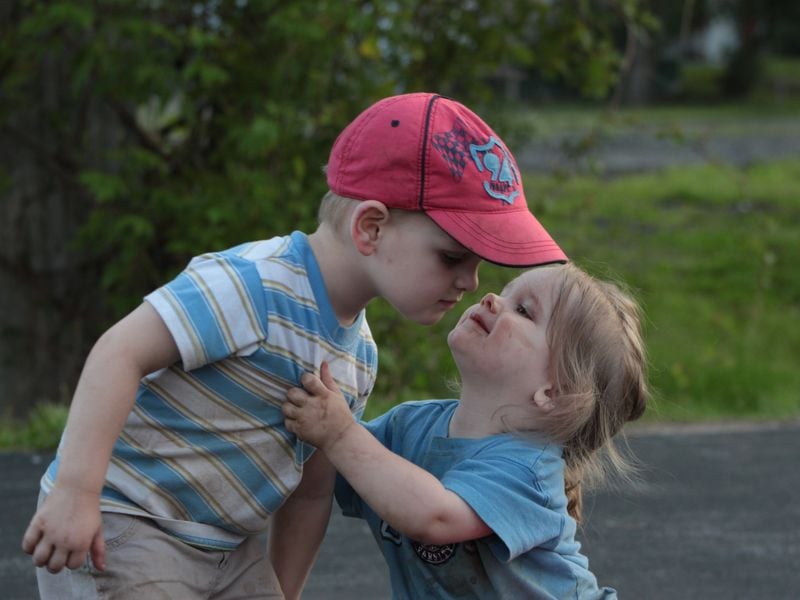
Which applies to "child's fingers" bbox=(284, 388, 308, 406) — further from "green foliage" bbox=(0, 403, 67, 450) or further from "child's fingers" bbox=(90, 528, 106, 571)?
"green foliage" bbox=(0, 403, 67, 450)

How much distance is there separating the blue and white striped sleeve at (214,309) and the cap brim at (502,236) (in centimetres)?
35

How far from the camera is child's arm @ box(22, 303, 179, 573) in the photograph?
1.95 meters

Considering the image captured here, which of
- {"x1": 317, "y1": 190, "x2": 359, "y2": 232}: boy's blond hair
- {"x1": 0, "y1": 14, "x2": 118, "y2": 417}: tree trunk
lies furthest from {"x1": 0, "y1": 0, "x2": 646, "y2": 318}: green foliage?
{"x1": 317, "y1": 190, "x2": 359, "y2": 232}: boy's blond hair

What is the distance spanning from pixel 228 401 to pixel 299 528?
469 mm

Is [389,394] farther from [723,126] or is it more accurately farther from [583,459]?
[723,126]

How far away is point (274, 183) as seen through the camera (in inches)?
195

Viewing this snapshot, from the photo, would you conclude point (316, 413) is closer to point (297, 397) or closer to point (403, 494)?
point (297, 397)

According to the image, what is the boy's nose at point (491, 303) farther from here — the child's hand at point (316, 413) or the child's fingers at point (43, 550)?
the child's fingers at point (43, 550)

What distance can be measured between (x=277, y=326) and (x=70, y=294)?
3.87 m

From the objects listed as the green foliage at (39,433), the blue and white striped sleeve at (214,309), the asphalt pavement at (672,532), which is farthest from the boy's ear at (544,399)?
the green foliage at (39,433)

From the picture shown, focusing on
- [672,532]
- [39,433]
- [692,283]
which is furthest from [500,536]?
[692,283]

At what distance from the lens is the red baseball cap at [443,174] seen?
211 centimetres

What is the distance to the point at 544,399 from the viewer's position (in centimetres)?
231

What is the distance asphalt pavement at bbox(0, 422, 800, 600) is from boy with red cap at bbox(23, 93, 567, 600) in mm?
1060
